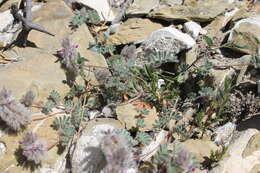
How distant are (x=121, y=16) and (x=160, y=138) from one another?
2.26 m

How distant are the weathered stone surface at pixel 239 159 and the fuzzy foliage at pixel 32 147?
184 centimetres

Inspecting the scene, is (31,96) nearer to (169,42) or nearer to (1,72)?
(1,72)

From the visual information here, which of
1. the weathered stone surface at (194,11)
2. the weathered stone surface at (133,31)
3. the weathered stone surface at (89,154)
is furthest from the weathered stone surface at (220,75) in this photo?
the weathered stone surface at (89,154)

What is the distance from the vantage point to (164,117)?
188 inches

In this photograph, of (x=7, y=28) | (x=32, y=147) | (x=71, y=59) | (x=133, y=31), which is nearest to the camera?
(x=32, y=147)

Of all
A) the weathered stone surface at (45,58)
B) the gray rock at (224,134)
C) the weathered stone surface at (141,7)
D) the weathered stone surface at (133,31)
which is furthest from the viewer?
the weathered stone surface at (141,7)

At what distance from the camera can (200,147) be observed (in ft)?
14.6

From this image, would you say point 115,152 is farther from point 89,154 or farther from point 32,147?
point 32,147

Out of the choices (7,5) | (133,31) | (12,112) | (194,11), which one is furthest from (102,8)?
(12,112)

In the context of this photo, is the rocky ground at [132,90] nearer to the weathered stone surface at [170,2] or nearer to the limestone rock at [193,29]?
the limestone rock at [193,29]

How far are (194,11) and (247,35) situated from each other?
1008 mm

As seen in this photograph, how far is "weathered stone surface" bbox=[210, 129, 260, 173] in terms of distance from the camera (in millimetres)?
4273

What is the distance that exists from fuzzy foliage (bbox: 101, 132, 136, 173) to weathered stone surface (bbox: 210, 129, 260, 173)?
1067 mm

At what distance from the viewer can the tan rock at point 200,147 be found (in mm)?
4402
